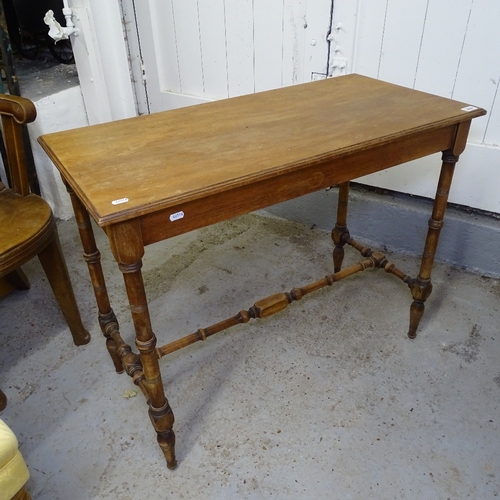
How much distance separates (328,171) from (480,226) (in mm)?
1209

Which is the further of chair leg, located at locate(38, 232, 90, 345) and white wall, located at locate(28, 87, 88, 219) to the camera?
white wall, located at locate(28, 87, 88, 219)

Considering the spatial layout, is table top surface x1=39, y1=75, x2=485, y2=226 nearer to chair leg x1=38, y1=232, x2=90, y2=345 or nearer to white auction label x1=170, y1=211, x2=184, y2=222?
white auction label x1=170, y1=211, x2=184, y2=222

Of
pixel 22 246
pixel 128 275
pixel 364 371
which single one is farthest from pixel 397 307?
pixel 22 246

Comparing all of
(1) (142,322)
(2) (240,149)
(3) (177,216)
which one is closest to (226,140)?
(2) (240,149)

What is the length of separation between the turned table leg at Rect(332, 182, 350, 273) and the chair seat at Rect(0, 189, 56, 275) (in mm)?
1110

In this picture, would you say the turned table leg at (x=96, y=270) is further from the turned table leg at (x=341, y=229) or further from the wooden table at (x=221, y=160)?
the turned table leg at (x=341, y=229)

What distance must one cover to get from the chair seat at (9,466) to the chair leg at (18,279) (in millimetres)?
1237

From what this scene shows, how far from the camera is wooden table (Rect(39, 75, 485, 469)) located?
1.09 meters

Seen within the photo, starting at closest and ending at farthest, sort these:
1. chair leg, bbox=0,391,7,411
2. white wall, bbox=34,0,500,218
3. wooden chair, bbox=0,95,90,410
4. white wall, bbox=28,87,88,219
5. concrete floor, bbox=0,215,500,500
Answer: concrete floor, bbox=0,215,500,500 → wooden chair, bbox=0,95,90,410 → chair leg, bbox=0,391,7,411 → white wall, bbox=34,0,500,218 → white wall, bbox=28,87,88,219

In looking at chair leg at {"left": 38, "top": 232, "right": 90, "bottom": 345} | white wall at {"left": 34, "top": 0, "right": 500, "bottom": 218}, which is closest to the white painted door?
white wall at {"left": 34, "top": 0, "right": 500, "bottom": 218}

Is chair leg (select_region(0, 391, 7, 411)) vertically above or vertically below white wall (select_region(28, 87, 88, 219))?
below

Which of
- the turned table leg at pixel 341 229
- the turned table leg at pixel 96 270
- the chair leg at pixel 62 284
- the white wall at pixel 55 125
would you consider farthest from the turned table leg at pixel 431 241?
the white wall at pixel 55 125

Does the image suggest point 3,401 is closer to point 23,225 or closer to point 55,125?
point 23,225

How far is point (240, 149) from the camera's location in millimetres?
1268
